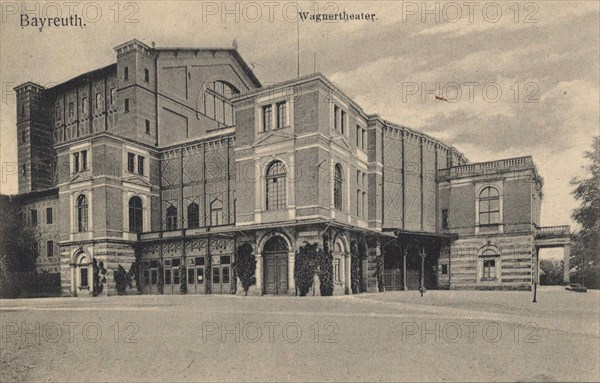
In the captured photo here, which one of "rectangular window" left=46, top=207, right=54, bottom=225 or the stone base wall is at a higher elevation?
"rectangular window" left=46, top=207, right=54, bottom=225

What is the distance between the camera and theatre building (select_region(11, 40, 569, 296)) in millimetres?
27328

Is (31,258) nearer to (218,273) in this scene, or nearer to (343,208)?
(218,273)

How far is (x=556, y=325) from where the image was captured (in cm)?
1234

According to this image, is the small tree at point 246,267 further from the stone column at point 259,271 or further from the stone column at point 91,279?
the stone column at point 91,279

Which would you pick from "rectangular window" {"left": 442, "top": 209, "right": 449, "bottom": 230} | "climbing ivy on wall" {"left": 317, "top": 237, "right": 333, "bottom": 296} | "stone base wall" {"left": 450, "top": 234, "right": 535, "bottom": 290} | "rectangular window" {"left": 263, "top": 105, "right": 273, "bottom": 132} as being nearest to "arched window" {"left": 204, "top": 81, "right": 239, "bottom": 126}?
"rectangular window" {"left": 263, "top": 105, "right": 273, "bottom": 132}

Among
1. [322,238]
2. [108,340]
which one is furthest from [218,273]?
[108,340]

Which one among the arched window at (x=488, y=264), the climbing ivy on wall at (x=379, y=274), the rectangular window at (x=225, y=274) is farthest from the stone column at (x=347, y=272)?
the arched window at (x=488, y=264)

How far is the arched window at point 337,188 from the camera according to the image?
92.3ft

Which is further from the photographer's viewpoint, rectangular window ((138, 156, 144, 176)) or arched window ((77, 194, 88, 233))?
rectangular window ((138, 156, 144, 176))

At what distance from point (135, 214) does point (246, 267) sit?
13302 millimetres

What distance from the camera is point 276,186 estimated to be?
28109 millimetres

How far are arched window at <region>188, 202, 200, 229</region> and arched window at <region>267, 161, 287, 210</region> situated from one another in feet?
35.2

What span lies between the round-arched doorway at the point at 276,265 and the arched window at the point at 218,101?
2036 centimetres

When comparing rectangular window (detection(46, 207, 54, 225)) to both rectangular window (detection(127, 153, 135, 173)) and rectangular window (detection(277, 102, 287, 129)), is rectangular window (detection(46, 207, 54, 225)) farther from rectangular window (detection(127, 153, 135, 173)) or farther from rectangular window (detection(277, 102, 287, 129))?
rectangular window (detection(277, 102, 287, 129))
